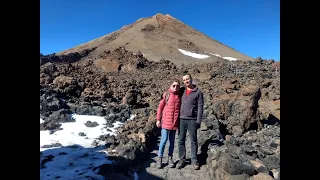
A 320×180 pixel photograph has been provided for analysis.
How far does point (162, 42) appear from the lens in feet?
196

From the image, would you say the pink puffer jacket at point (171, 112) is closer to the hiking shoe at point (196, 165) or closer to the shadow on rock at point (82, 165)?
the hiking shoe at point (196, 165)

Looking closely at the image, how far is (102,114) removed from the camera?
33.6 feet

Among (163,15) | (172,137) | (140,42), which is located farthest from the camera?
(163,15)

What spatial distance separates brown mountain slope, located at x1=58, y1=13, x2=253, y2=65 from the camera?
51.6 m

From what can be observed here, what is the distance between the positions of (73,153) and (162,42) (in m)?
54.9

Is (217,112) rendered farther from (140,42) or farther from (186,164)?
(140,42)

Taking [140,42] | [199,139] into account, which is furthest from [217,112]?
[140,42]

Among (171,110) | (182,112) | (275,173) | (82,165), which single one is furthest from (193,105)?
(82,165)

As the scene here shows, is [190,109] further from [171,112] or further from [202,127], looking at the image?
[202,127]

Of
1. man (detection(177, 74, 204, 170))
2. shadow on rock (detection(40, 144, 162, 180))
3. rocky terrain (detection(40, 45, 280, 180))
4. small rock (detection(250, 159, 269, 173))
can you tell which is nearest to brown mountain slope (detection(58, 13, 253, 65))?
rocky terrain (detection(40, 45, 280, 180))

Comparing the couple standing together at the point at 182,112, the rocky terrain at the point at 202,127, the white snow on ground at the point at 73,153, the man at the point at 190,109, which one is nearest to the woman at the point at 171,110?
the couple standing together at the point at 182,112

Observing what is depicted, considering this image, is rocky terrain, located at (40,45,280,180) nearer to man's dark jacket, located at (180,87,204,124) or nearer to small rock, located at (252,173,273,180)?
small rock, located at (252,173,273,180)
